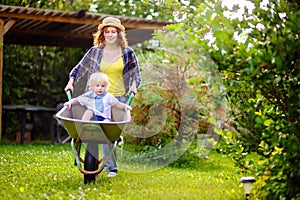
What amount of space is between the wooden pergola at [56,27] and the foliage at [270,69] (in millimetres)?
5766

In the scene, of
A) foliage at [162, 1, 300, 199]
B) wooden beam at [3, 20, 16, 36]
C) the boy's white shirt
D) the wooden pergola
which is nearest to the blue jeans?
the boy's white shirt

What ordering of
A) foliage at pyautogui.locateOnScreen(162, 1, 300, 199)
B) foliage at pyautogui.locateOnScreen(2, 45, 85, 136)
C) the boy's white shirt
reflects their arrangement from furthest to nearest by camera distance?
1. foliage at pyautogui.locateOnScreen(2, 45, 85, 136)
2. the boy's white shirt
3. foliage at pyautogui.locateOnScreen(162, 1, 300, 199)

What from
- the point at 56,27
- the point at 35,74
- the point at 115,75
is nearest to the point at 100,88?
the point at 115,75

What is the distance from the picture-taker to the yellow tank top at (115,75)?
221 inches

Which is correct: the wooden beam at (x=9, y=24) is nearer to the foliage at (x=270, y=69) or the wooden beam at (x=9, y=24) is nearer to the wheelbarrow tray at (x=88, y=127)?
the wheelbarrow tray at (x=88, y=127)

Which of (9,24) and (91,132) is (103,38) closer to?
(91,132)

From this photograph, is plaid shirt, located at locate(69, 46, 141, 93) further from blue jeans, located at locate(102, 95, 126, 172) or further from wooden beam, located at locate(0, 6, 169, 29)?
wooden beam, located at locate(0, 6, 169, 29)

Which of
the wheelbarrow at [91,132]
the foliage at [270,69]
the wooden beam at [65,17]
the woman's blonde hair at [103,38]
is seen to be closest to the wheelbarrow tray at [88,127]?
the wheelbarrow at [91,132]

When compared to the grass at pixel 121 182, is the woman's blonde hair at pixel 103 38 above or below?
above

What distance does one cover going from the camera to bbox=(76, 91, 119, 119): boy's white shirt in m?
5.13

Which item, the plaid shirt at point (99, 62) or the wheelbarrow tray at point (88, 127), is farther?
the plaid shirt at point (99, 62)

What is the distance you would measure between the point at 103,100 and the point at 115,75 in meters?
0.53

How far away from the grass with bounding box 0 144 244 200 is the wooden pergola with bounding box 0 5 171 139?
3269mm

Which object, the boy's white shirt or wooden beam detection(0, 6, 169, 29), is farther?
wooden beam detection(0, 6, 169, 29)
